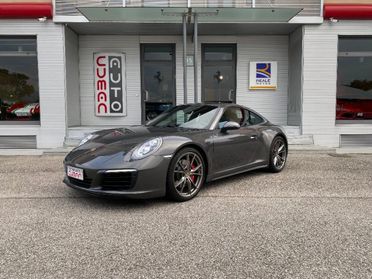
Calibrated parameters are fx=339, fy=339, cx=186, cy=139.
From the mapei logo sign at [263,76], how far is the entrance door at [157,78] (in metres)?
2.59

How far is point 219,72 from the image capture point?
11258mm

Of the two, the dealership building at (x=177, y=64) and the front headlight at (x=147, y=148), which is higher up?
the dealership building at (x=177, y=64)

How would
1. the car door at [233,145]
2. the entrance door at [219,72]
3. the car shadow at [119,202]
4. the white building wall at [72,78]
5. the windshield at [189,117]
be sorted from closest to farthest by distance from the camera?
the car shadow at [119,202]
the car door at [233,145]
the windshield at [189,117]
the white building wall at [72,78]
the entrance door at [219,72]

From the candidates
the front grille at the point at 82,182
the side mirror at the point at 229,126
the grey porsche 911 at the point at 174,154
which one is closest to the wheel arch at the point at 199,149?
the grey porsche 911 at the point at 174,154

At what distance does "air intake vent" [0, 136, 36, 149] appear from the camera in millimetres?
9453

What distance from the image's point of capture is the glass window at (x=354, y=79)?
33.1 ft

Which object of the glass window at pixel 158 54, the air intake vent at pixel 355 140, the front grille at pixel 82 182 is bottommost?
the air intake vent at pixel 355 140

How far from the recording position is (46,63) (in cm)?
934

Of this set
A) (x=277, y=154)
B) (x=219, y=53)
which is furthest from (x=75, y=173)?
(x=219, y=53)

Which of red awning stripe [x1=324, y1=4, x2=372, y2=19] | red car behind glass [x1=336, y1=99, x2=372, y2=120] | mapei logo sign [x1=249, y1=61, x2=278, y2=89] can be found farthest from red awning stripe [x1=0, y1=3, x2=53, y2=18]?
A: red car behind glass [x1=336, y1=99, x2=372, y2=120]

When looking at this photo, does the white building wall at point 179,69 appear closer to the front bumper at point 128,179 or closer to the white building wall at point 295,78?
the white building wall at point 295,78

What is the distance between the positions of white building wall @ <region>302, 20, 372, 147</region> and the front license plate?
7443 mm

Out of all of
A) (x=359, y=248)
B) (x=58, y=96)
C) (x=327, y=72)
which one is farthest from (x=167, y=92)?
(x=359, y=248)

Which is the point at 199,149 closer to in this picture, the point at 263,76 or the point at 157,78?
the point at 157,78
